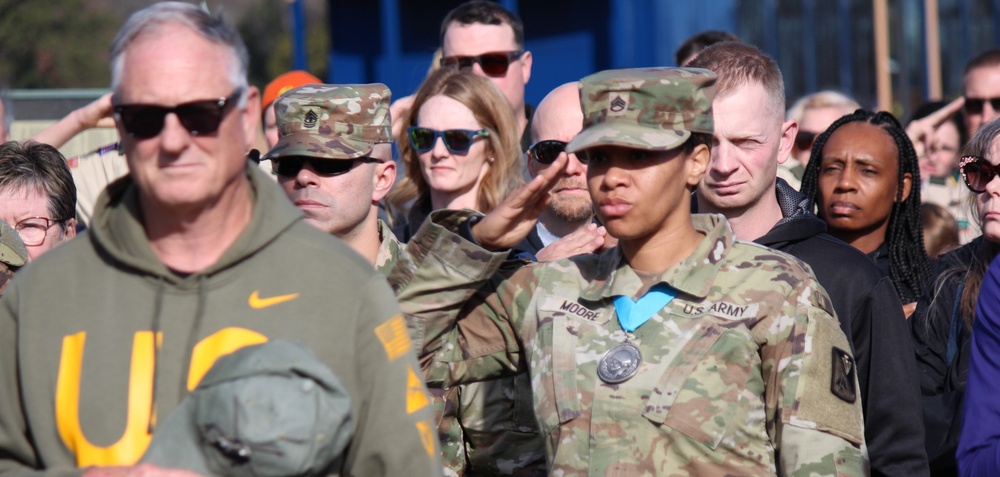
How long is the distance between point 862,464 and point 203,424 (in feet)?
5.42

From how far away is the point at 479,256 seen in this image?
3289 mm

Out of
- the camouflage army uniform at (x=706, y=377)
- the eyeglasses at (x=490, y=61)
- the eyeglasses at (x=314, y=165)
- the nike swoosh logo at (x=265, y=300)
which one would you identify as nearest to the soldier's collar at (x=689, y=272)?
the camouflage army uniform at (x=706, y=377)

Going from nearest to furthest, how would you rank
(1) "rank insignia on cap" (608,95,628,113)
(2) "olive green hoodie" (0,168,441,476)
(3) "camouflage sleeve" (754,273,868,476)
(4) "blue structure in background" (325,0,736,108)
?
(2) "olive green hoodie" (0,168,441,476) → (3) "camouflage sleeve" (754,273,868,476) → (1) "rank insignia on cap" (608,95,628,113) → (4) "blue structure in background" (325,0,736,108)

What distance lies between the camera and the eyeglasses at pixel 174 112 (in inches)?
96.3

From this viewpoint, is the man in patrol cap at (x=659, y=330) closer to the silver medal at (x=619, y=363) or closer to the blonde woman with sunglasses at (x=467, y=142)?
the silver medal at (x=619, y=363)

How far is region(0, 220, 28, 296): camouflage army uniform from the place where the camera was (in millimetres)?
4242

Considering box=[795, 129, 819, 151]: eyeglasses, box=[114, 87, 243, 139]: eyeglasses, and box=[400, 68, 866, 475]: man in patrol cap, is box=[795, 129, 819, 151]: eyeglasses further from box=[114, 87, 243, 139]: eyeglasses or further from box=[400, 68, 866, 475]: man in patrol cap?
box=[114, 87, 243, 139]: eyeglasses

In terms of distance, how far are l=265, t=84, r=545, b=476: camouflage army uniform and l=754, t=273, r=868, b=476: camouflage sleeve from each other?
0.96 metres

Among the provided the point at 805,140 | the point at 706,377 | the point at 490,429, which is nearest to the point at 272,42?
the point at 805,140

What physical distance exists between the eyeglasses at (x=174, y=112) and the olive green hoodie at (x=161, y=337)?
0.65 feet

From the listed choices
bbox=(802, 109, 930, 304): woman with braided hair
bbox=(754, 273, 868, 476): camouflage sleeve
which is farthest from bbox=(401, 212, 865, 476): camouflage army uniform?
bbox=(802, 109, 930, 304): woman with braided hair

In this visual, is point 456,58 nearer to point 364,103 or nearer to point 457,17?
point 457,17

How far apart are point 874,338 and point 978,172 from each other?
801 mm

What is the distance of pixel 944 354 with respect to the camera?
4.24 m
